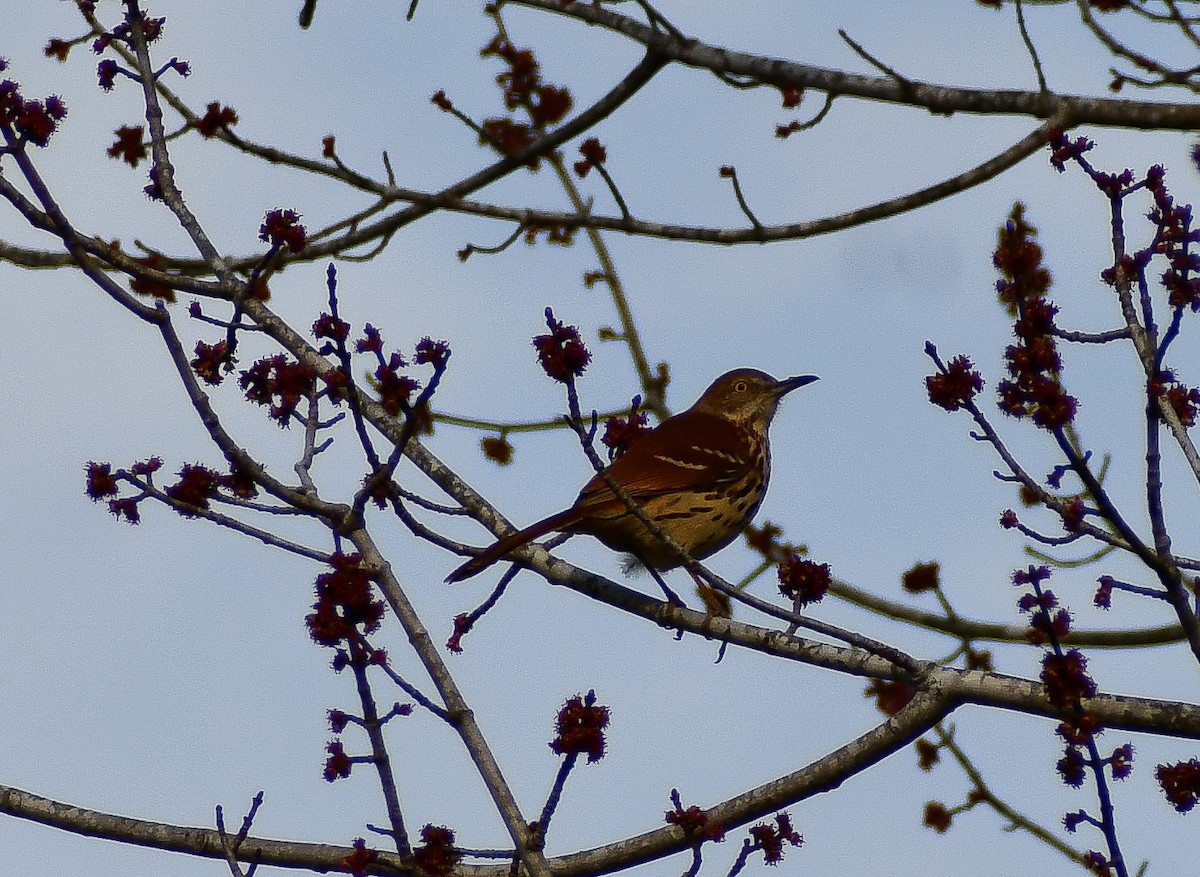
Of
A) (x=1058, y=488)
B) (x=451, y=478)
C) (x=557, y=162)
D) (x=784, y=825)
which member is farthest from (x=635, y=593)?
(x=557, y=162)

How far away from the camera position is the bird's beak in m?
7.26

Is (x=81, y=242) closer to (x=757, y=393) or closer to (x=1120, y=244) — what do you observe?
(x=1120, y=244)

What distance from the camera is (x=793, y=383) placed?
7.31 metres

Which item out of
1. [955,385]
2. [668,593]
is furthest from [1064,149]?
[668,593]

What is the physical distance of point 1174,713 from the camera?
12.6ft

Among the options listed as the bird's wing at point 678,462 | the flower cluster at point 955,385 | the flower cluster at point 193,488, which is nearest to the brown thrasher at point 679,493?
the bird's wing at point 678,462

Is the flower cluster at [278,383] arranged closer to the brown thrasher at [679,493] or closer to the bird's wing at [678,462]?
the brown thrasher at [679,493]

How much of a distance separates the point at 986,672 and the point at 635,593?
3.96ft

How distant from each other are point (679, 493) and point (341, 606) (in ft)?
8.76

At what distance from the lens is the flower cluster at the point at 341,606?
3.31 meters

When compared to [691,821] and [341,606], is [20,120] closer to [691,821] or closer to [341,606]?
[341,606]

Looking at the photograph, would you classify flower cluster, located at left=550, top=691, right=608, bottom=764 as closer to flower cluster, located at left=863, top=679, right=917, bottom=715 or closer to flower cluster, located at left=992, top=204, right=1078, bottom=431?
flower cluster, located at left=992, top=204, right=1078, bottom=431

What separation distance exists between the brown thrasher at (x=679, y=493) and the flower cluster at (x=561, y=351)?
1.31 m

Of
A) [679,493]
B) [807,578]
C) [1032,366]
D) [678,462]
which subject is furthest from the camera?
[678,462]
